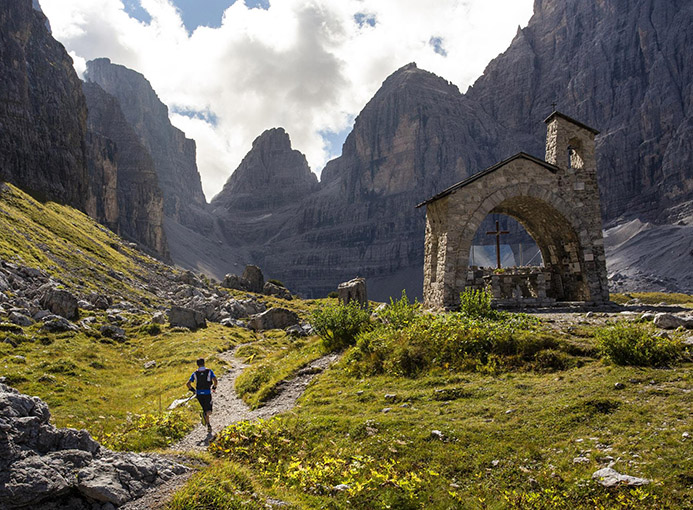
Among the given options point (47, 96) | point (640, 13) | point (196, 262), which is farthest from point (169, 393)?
point (640, 13)

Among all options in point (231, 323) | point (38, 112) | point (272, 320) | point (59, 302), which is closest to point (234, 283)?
point (231, 323)

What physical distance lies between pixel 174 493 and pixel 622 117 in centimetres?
19740

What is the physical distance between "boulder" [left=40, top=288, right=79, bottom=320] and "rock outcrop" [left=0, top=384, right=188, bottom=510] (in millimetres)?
24493

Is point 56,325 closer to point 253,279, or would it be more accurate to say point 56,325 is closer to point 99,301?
point 99,301

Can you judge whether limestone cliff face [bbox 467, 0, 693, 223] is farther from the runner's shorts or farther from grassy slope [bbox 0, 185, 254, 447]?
the runner's shorts

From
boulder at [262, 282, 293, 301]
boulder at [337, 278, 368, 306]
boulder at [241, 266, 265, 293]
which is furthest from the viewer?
boulder at [241, 266, 265, 293]

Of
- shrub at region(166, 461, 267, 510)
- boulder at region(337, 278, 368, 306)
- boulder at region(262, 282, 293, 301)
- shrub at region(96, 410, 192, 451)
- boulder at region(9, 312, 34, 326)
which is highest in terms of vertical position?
boulder at region(262, 282, 293, 301)

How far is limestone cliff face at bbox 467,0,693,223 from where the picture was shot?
14262 centimetres

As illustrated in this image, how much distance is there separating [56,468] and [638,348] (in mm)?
11437

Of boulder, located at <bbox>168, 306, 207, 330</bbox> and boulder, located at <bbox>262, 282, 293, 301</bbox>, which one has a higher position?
boulder, located at <bbox>262, 282, 293, 301</bbox>

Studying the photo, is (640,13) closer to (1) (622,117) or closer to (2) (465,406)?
(1) (622,117)

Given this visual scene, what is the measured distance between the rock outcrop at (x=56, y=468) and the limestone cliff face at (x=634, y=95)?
166m

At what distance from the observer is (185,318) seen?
34.8 m

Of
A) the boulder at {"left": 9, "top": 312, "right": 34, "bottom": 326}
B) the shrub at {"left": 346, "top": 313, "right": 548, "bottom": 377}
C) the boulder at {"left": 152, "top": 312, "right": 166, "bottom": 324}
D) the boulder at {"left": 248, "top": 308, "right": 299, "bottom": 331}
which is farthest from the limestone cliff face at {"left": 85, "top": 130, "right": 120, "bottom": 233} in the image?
the shrub at {"left": 346, "top": 313, "right": 548, "bottom": 377}
